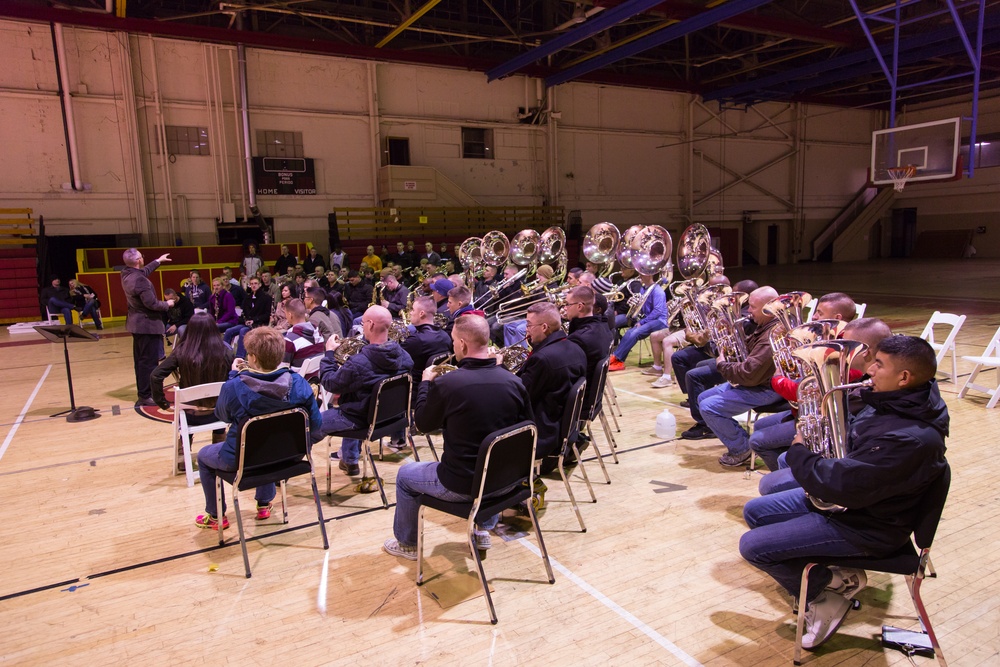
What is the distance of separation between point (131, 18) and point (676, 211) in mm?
17215

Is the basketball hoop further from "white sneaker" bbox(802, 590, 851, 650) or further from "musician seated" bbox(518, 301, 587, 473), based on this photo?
"white sneaker" bbox(802, 590, 851, 650)

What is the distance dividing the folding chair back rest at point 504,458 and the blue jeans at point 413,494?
0.10 metres

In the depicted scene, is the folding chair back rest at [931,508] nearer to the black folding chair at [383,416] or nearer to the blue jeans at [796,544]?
the blue jeans at [796,544]

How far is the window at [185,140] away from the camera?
15.3 m

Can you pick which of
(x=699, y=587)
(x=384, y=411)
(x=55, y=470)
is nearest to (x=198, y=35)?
(x=55, y=470)

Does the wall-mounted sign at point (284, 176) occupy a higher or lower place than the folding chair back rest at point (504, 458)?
higher

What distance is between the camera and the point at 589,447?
5289 millimetres

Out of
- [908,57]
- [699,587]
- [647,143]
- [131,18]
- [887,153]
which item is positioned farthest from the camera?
[647,143]

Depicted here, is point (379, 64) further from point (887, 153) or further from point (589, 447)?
point (589, 447)

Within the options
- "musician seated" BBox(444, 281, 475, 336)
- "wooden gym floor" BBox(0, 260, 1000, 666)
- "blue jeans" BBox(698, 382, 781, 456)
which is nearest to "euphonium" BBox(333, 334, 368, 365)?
"wooden gym floor" BBox(0, 260, 1000, 666)

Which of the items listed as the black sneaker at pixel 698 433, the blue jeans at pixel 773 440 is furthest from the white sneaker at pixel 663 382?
the blue jeans at pixel 773 440

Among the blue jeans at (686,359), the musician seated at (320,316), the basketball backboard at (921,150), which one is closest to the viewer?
the blue jeans at (686,359)

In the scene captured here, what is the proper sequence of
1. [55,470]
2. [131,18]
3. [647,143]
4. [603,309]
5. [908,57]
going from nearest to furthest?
[55,470] → [603,309] → [131,18] → [908,57] → [647,143]

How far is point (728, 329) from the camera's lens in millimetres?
4555
